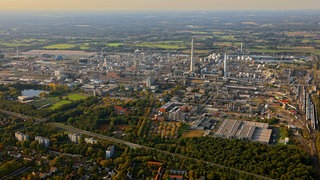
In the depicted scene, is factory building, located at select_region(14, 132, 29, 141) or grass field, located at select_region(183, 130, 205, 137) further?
grass field, located at select_region(183, 130, 205, 137)

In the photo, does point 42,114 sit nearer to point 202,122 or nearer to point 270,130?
point 202,122

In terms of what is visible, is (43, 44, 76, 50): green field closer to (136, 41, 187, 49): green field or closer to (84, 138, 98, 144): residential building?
(136, 41, 187, 49): green field

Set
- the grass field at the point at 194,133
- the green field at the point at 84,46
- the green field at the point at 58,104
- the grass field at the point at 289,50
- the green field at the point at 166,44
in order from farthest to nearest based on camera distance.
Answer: the green field at the point at 166,44, the green field at the point at 84,46, the grass field at the point at 289,50, the green field at the point at 58,104, the grass field at the point at 194,133

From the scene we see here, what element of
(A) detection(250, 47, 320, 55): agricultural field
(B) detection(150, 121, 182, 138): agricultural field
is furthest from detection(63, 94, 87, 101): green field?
(A) detection(250, 47, 320, 55): agricultural field

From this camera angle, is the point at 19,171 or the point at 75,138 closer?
the point at 19,171

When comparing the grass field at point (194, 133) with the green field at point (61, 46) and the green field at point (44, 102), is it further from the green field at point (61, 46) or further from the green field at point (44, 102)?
the green field at point (61, 46)

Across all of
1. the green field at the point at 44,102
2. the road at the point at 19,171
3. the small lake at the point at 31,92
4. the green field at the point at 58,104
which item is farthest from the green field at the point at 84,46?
the road at the point at 19,171

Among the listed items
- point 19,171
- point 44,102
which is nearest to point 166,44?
point 44,102

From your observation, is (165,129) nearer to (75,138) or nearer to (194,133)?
(194,133)
